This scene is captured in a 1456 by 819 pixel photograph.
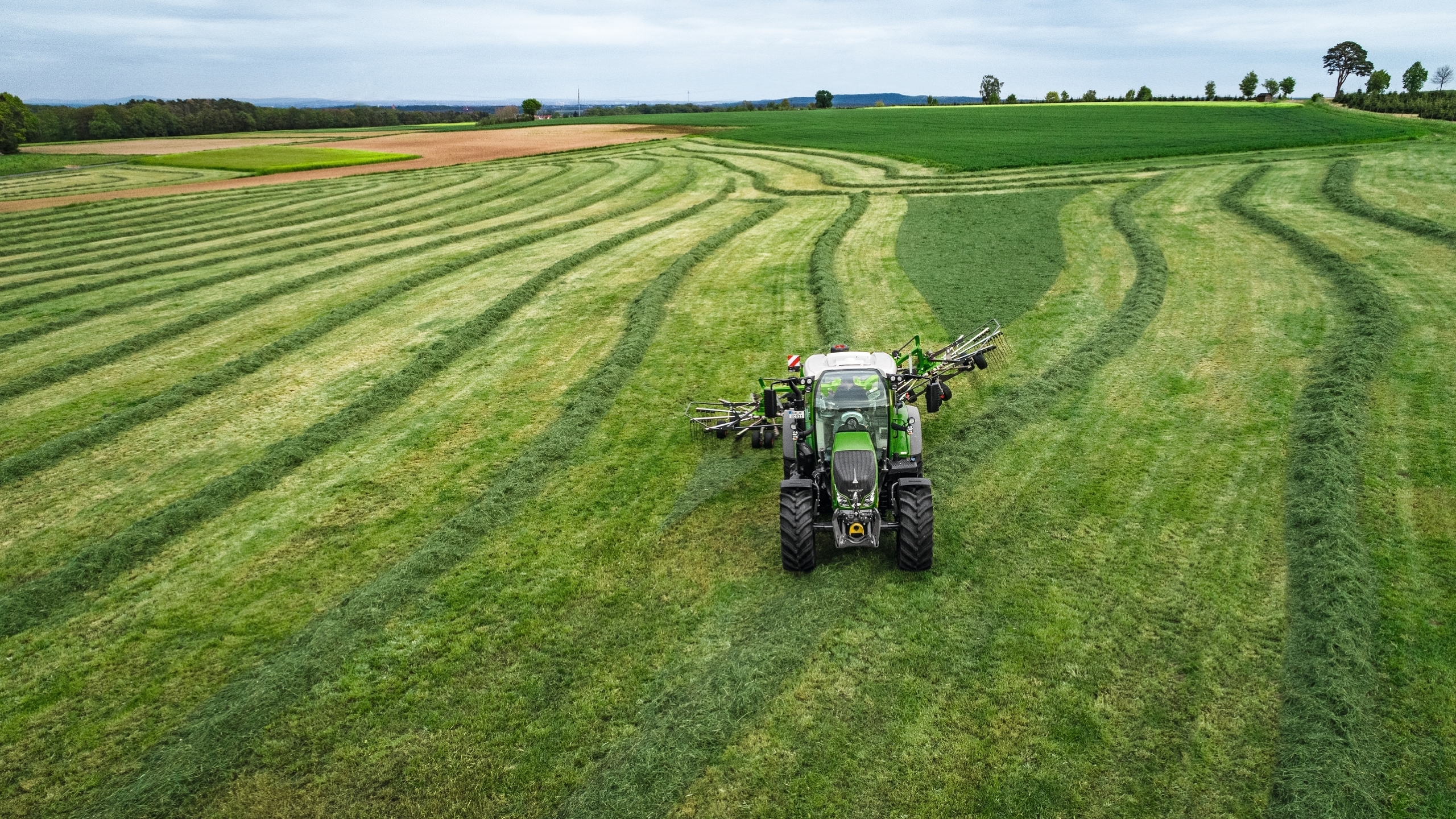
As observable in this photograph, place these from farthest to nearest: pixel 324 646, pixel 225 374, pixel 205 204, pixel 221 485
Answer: pixel 205 204 < pixel 225 374 < pixel 221 485 < pixel 324 646

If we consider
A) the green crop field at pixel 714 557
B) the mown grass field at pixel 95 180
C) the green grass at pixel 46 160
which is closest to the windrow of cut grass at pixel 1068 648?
the green crop field at pixel 714 557

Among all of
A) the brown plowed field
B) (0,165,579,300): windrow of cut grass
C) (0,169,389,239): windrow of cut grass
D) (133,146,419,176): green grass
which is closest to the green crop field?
(0,165,579,300): windrow of cut grass

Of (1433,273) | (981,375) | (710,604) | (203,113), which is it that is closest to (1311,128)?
(1433,273)

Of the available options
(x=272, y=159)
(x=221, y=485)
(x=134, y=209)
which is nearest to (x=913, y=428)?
(x=221, y=485)

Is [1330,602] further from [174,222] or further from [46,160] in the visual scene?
[46,160]

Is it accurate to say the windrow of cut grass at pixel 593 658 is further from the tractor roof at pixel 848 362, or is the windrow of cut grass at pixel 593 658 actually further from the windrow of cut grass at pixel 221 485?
the windrow of cut grass at pixel 221 485

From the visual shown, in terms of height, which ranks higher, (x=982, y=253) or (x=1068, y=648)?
(x=982, y=253)

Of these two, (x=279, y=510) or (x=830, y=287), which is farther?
(x=830, y=287)

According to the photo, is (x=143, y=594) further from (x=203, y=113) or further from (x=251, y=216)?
(x=203, y=113)
